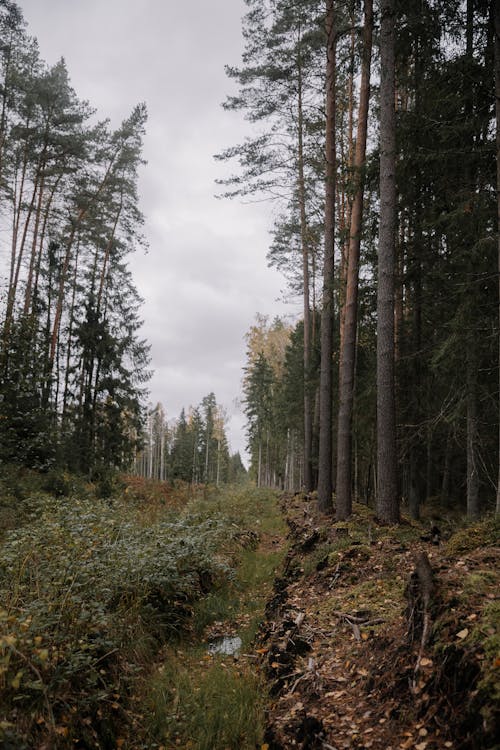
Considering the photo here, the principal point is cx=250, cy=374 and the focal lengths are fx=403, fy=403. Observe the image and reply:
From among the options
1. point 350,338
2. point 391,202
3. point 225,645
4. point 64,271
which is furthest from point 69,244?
point 225,645

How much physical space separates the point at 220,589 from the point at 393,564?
10.3 feet

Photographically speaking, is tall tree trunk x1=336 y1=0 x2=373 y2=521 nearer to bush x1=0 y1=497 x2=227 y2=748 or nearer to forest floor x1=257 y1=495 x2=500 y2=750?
bush x1=0 y1=497 x2=227 y2=748

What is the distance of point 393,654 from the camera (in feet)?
10.5

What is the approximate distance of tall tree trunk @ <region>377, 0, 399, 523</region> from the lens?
7219 mm

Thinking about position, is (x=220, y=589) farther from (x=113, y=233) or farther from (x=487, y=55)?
(x=113, y=233)

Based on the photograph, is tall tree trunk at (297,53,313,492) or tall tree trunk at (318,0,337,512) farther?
tall tree trunk at (297,53,313,492)

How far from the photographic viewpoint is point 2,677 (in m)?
2.57

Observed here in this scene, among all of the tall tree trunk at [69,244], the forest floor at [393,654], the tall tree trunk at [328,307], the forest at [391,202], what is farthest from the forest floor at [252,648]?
the tall tree trunk at [69,244]

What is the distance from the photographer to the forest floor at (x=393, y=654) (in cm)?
244

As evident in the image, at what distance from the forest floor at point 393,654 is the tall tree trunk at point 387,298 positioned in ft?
5.97

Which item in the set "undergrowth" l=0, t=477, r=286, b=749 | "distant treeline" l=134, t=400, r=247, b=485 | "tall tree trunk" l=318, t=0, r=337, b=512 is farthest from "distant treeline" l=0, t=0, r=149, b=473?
"distant treeline" l=134, t=400, r=247, b=485

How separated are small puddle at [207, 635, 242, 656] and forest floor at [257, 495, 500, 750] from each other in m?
0.42

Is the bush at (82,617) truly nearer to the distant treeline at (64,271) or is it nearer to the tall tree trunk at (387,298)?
the tall tree trunk at (387,298)

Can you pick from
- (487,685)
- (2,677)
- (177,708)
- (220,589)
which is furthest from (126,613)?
(487,685)
